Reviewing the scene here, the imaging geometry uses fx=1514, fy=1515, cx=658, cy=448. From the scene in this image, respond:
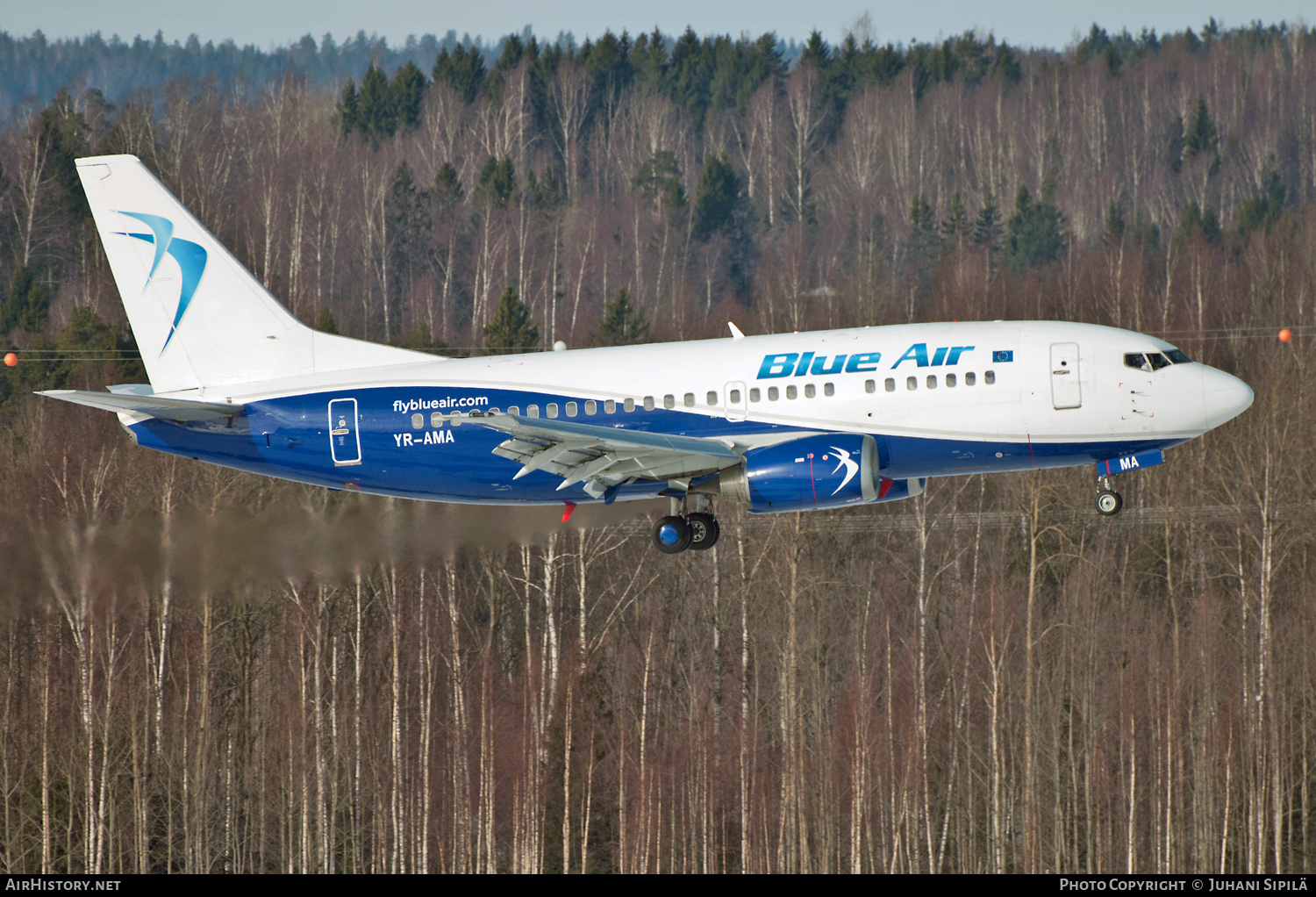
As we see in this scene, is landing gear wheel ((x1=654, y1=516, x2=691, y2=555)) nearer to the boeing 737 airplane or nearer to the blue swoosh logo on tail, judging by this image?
the boeing 737 airplane

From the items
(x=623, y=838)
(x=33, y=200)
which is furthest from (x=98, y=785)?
(x=33, y=200)

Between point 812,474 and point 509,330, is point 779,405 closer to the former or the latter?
point 812,474

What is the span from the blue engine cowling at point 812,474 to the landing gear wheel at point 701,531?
2125 mm

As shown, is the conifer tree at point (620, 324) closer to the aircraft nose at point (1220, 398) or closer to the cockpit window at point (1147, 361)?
the cockpit window at point (1147, 361)

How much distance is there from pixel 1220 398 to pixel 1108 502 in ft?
10.4

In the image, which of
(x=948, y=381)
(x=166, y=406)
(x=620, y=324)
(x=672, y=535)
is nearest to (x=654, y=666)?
(x=672, y=535)

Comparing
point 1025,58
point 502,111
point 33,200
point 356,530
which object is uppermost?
point 1025,58

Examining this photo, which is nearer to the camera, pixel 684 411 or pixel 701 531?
pixel 684 411

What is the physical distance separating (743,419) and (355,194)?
106848mm

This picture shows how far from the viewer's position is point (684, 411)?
3259 centimetres

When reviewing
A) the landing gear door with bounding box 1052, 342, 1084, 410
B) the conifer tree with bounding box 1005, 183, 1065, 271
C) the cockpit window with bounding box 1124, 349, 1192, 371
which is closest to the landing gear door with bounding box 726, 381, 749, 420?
the landing gear door with bounding box 1052, 342, 1084, 410

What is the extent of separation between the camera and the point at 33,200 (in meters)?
112

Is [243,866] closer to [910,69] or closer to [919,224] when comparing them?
[919,224]

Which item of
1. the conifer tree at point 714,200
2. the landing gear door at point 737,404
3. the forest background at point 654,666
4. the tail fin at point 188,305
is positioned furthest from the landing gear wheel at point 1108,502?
the conifer tree at point 714,200
